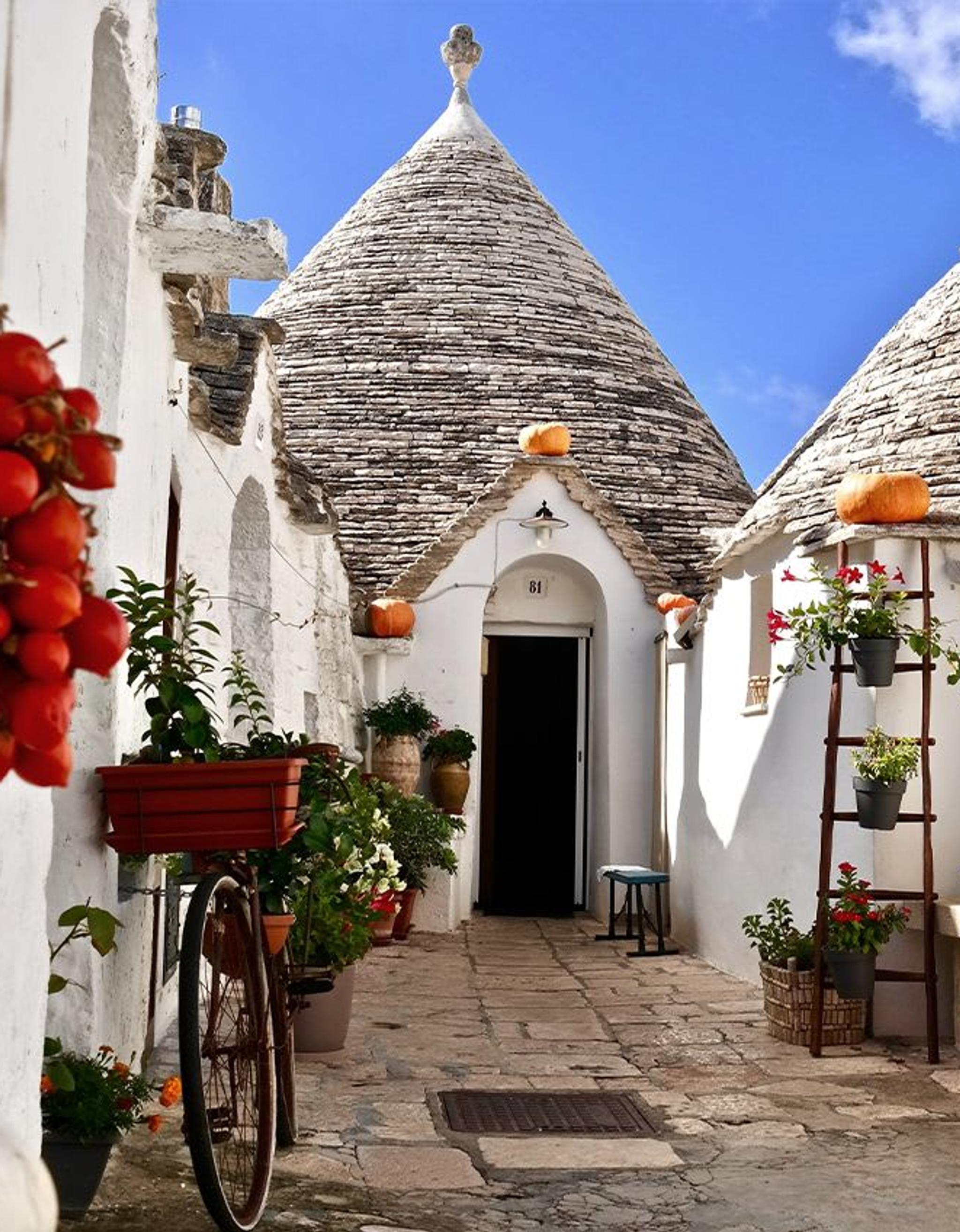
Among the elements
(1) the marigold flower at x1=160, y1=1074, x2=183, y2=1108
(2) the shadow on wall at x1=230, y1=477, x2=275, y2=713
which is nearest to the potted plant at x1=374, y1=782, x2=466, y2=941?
(2) the shadow on wall at x1=230, y1=477, x2=275, y2=713

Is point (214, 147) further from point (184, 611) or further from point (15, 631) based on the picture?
point (15, 631)

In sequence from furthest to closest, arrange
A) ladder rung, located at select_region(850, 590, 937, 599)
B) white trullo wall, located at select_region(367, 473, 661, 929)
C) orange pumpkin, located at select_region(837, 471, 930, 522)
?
white trullo wall, located at select_region(367, 473, 661, 929)
orange pumpkin, located at select_region(837, 471, 930, 522)
ladder rung, located at select_region(850, 590, 937, 599)

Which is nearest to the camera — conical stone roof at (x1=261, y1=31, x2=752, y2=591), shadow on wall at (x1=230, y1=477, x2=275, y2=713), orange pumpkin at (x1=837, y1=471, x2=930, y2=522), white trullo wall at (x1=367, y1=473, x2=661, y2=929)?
orange pumpkin at (x1=837, y1=471, x2=930, y2=522)

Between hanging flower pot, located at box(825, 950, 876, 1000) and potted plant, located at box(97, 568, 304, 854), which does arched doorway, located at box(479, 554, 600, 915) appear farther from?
potted plant, located at box(97, 568, 304, 854)

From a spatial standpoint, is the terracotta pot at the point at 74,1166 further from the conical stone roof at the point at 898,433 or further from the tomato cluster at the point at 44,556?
the conical stone roof at the point at 898,433

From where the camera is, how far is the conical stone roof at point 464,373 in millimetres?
13672

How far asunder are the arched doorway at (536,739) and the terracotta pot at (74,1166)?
9.54m

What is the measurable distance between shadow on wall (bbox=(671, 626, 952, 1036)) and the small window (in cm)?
22

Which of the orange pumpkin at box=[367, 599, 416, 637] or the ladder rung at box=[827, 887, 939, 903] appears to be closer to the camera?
the ladder rung at box=[827, 887, 939, 903]

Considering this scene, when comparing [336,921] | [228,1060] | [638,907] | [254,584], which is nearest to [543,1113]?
[336,921]

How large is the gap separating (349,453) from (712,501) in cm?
349

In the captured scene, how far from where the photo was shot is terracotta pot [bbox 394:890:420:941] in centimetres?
1057

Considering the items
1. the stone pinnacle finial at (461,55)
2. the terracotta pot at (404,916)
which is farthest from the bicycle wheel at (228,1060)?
the stone pinnacle finial at (461,55)

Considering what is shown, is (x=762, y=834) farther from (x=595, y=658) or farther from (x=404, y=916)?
(x=595, y=658)
